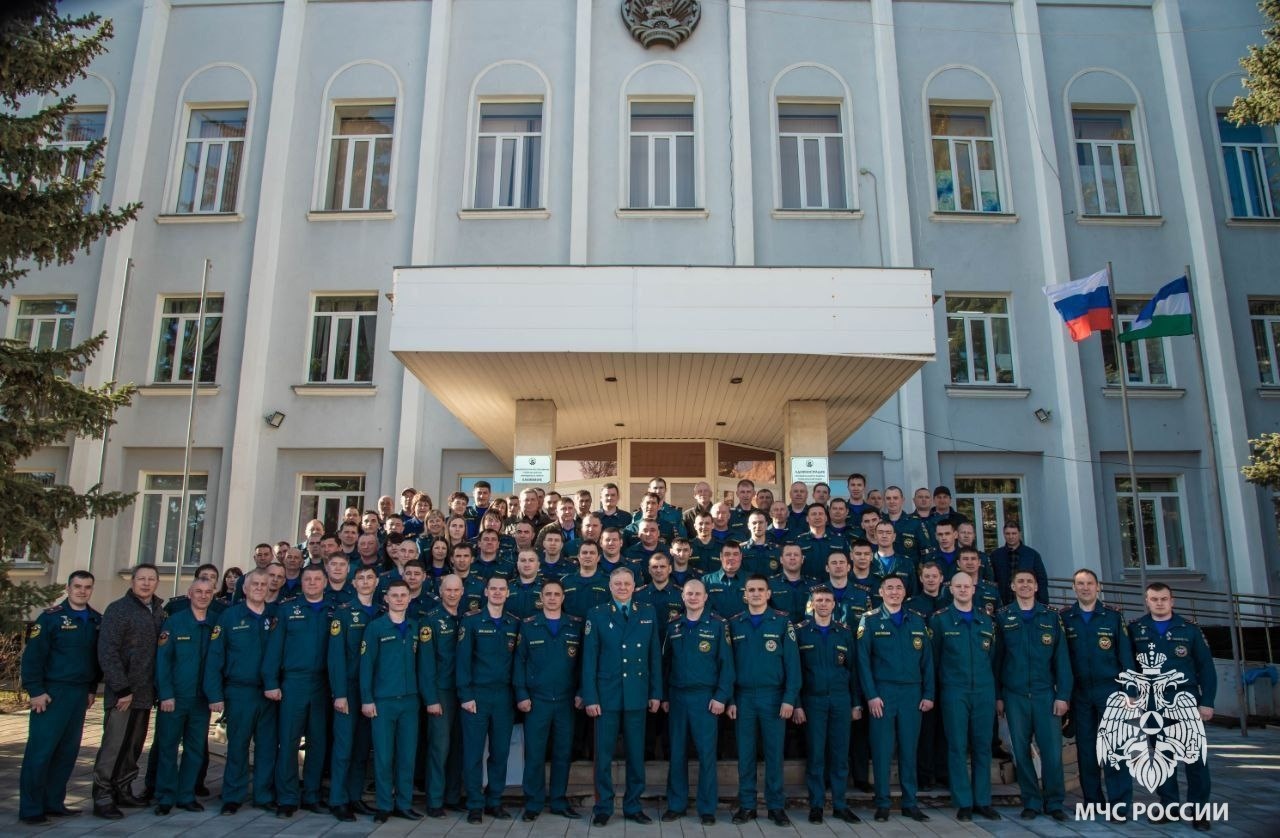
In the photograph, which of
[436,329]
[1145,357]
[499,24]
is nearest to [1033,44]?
[1145,357]

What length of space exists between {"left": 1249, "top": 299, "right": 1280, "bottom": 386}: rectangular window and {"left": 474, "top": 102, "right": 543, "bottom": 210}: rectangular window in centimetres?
1288

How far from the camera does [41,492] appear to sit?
340 inches

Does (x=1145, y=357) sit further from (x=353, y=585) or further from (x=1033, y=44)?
(x=353, y=585)

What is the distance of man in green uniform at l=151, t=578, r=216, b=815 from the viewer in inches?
266

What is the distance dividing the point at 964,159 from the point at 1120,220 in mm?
2921

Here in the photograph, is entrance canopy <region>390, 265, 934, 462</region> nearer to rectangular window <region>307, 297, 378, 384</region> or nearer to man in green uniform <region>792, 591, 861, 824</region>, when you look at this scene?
man in green uniform <region>792, 591, 861, 824</region>

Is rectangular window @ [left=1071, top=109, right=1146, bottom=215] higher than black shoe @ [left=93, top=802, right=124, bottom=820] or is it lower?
higher

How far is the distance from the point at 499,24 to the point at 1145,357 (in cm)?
1314

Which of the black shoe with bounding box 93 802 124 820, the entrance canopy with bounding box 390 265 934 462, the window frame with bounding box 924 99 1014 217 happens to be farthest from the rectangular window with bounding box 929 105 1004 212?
the black shoe with bounding box 93 802 124 820

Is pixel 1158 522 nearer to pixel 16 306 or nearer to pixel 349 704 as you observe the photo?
pixel 349 704

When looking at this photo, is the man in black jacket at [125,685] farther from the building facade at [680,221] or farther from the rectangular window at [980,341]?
the rectangular window at [980,341]

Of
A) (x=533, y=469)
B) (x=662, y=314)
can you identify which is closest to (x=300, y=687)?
(x=662, y=314)

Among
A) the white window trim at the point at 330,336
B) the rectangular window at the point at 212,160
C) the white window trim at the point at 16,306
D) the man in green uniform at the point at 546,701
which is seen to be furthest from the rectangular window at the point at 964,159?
the white window trim at the point at 16,306

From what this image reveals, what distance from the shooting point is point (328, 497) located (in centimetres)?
1488
